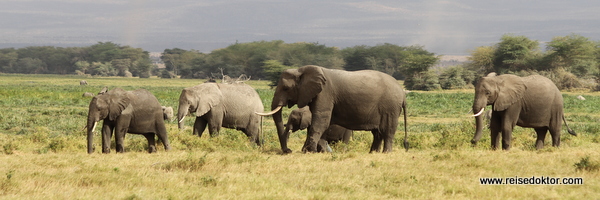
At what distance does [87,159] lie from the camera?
12609 millimetres

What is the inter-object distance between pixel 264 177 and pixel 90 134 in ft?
16.9

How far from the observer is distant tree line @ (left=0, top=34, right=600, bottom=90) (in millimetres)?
67938

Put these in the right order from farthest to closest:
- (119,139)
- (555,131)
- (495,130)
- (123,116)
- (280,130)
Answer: (555,131) → (495,130) → (280,130) → (119,139) → (123,116)

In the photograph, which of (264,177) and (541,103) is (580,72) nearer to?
(541,103)

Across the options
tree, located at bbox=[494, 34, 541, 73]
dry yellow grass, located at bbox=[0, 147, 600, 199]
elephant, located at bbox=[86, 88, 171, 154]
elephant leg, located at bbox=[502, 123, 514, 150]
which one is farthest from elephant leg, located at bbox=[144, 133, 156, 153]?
tree, located at bbox=[494, 34, 541, 73]

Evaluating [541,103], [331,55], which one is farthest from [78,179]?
[331,55]

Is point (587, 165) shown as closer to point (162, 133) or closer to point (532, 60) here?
point (162, 133)

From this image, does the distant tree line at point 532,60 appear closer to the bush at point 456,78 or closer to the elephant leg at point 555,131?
the bush at point 456,78

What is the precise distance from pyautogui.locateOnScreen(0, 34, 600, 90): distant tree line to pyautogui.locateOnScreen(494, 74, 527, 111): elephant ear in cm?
4987

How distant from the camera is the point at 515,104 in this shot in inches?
563

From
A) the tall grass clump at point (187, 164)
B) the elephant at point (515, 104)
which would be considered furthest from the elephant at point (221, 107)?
the elephant at point (515, 104)

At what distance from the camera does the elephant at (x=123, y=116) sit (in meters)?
14.0

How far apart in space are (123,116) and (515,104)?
26.4ft

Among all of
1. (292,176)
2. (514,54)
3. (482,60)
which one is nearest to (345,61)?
(482,60)
